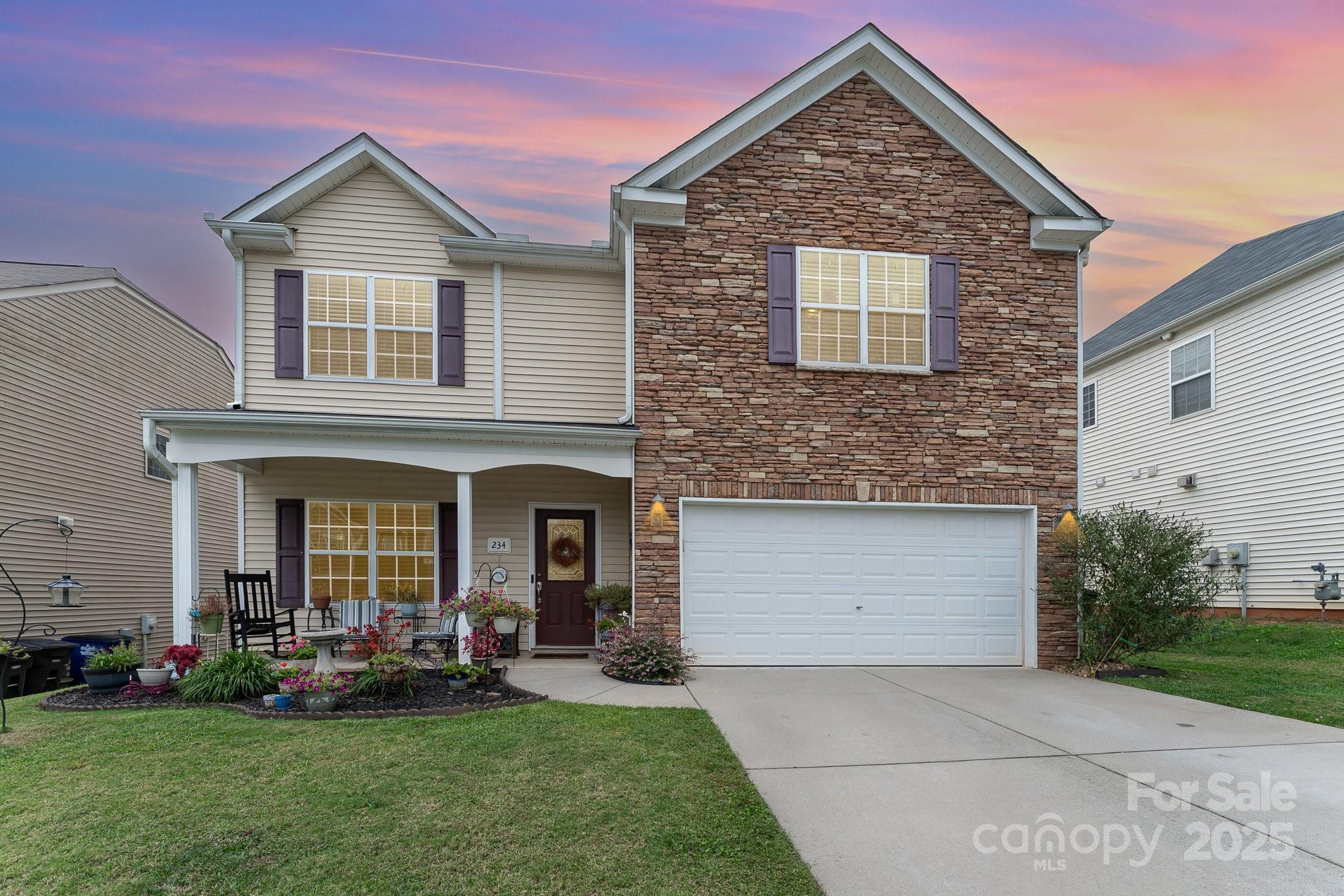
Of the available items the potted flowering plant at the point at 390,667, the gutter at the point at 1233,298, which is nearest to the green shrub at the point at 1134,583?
the gutter at the point at 1233,298

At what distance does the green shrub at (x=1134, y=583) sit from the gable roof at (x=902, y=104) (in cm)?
437

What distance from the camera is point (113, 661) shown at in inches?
320

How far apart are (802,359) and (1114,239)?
13.8 metres

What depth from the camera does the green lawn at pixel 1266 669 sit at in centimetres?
783

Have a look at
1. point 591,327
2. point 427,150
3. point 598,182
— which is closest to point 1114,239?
point 598,182

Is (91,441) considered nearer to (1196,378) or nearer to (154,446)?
(154,446)

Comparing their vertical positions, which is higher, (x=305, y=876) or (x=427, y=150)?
(x=427, y=150)

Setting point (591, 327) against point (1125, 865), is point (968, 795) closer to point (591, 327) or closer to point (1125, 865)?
point (1125, 865)

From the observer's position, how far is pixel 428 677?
27.8 feet

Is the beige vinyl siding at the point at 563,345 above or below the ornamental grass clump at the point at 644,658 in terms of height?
above

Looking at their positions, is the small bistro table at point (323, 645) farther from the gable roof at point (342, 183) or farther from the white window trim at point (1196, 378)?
the white window trim at point (1196, 378)

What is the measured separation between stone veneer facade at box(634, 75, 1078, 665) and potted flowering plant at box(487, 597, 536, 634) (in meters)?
1.41

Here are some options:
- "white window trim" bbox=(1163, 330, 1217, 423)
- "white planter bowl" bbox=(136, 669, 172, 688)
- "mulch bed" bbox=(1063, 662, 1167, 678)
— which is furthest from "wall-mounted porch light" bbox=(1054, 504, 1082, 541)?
"white planter bowl" bbox=(136, 669, 172, 688)

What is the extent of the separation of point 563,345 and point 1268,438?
1286 centimetres
